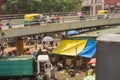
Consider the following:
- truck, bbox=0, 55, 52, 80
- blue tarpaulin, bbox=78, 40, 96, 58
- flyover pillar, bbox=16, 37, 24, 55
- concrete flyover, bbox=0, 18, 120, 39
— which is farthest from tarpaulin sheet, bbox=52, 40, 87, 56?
truck, bbox=0, 55, 52, 80

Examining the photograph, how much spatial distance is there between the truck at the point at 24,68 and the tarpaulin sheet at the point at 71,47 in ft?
11.4

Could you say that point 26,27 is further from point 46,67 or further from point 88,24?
point 88,24

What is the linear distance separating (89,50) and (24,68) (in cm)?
503

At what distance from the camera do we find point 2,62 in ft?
60.4

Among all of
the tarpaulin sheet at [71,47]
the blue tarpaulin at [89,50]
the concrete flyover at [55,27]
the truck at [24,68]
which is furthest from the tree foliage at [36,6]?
the truck at [24,68]

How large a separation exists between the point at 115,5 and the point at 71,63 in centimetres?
3694

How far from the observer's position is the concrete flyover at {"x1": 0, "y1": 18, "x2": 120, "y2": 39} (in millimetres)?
22080

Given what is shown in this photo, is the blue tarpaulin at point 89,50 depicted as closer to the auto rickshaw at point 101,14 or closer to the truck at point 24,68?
the truck at point 24,68

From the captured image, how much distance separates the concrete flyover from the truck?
320cm

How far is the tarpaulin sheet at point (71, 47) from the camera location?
21.3m

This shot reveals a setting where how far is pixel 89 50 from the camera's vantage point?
21.0 meters

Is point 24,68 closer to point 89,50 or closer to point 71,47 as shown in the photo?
point 71,47

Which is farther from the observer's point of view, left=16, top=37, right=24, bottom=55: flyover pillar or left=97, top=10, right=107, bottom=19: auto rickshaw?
left=97, top=10, right=107, bottom=19: auto rickshaw

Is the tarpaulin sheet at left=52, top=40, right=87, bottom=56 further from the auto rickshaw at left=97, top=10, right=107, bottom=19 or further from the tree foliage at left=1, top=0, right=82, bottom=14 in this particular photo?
the tree foliage at left=1, top=0, right=82, bottom=14
